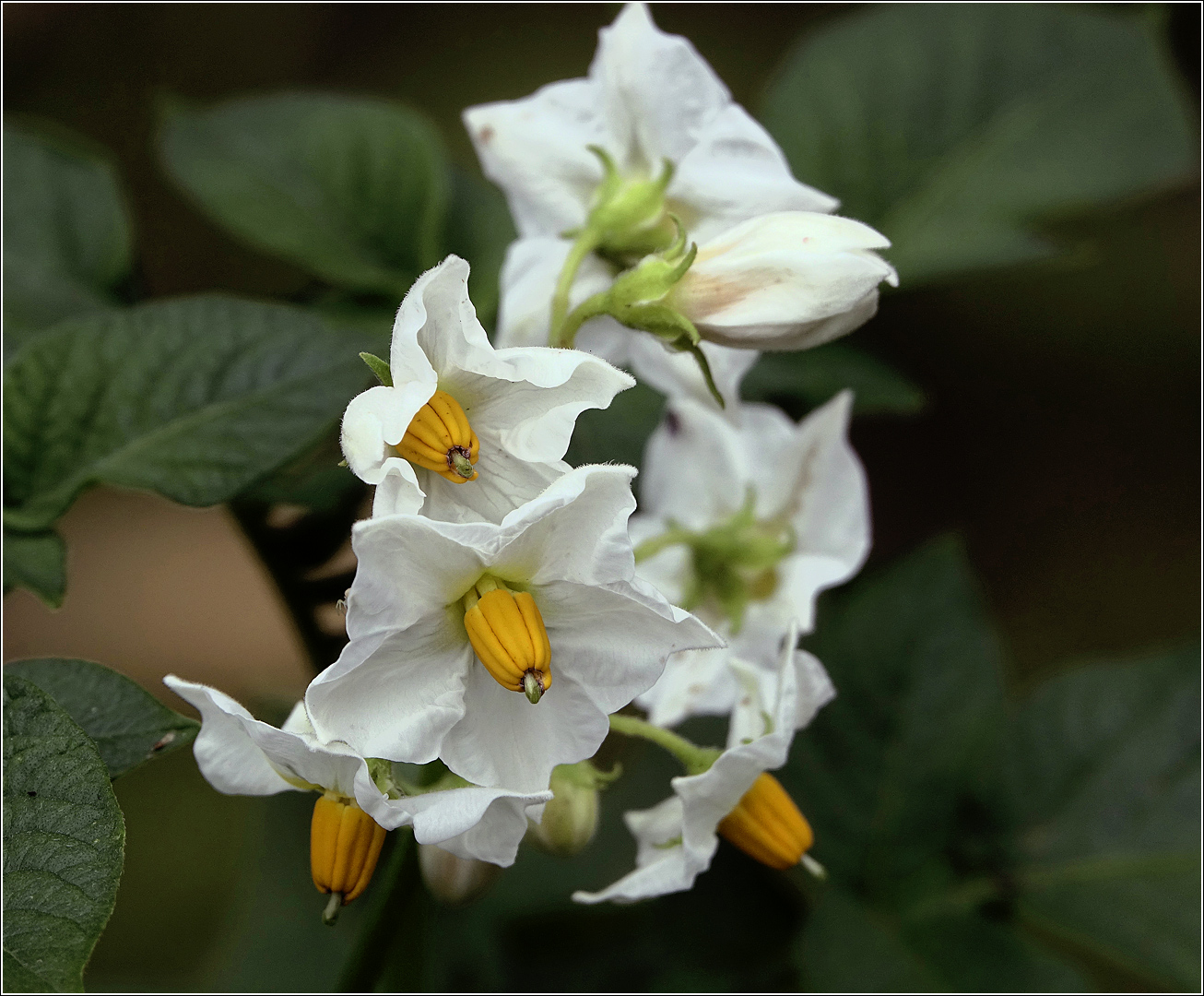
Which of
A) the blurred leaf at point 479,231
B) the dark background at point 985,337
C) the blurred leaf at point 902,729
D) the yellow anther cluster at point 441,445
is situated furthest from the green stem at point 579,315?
the dark background at point 985,337

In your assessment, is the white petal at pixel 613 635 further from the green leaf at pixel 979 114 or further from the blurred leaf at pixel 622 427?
the green leaf at pixel 979 114

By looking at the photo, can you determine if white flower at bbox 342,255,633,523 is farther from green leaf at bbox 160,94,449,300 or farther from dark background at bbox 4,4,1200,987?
dark background at bbox 4,4,1200,987

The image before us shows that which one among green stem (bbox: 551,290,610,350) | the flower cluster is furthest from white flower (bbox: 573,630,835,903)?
green stem (bbox: 551,290,610,350)

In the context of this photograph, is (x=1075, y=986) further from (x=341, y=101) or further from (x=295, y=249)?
(x=341, y=101)

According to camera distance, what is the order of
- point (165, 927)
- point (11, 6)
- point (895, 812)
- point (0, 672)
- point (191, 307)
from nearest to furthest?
1. point (0, 672)
2. point (191, 307)
3. point (895, 812)
4. point (165, 927)
5. point (11, 6)

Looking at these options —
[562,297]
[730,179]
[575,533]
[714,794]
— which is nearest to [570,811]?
[714,794]

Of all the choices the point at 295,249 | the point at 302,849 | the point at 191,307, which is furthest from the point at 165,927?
the point at 191,307
